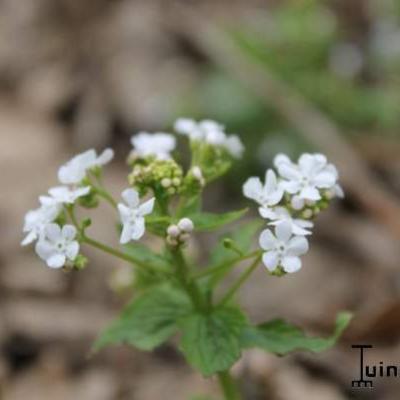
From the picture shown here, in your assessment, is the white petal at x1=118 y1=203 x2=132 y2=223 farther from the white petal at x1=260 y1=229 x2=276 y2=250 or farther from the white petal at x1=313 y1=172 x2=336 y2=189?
the white petal at x1=313 y1=172 x2=336 y2=189

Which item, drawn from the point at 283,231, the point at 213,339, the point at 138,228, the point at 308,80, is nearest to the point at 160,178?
the point at 138,228

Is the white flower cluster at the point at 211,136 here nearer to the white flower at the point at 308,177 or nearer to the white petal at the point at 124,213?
the white flower at the point at 308,177

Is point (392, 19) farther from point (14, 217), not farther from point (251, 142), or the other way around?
point (14, 217)

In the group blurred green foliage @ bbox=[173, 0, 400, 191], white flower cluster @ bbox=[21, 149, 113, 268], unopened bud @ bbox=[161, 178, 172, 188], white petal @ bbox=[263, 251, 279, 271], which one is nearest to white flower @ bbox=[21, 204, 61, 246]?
white flower cluster @ bbox=[21, 149, 113, 268]

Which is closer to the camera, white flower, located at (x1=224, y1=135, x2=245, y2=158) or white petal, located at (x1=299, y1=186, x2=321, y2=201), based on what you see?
→ white petal, located at (x1=299, y1=186, x2=321, y2=201)

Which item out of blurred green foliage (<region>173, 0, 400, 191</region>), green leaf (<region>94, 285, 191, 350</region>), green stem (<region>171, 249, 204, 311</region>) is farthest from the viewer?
blurred green foliage (<region>173, 0, 400, 191</region>)

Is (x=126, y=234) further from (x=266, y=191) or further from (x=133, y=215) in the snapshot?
(x=266, y=191)
